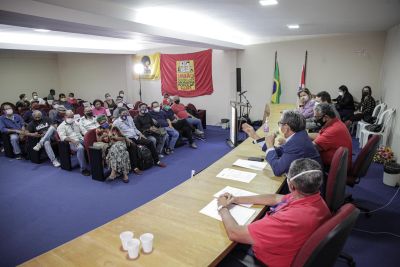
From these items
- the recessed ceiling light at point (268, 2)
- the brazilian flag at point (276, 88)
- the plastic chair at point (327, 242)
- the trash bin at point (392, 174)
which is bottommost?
the trash bin at point (392, 174)

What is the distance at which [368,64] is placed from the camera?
259 inches

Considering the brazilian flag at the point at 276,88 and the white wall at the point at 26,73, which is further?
the white wall at the point at 26,73

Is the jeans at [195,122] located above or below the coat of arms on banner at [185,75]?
below

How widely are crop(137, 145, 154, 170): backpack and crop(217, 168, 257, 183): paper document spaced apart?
2.61 meters

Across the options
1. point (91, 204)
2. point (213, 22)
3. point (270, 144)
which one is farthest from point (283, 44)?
point (91, 204)

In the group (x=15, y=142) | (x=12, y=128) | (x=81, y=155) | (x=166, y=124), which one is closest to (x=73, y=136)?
(x=81, y=155)

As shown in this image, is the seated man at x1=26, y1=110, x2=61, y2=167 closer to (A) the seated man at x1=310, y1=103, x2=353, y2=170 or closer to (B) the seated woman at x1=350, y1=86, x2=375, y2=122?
(A) the seated man at x1=310, y1=103, x2=353, y2=170

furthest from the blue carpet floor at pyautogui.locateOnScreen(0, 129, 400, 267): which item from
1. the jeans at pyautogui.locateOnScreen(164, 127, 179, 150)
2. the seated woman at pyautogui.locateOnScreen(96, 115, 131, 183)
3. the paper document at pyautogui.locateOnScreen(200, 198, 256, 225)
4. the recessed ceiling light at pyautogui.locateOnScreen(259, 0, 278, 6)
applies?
the recessed ceiling light at pyautogui.locateOnScreen(259, 0, 278, 6)

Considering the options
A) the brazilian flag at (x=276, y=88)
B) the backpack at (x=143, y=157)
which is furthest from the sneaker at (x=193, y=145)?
the brazilian flag at (x=276, y=88)

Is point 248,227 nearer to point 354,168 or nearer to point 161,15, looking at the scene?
point 354,168

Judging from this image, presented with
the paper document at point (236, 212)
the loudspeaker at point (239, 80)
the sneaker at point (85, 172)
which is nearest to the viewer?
the paper document at point (236, 212)

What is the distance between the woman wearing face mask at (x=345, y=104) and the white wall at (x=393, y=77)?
2.32 feet

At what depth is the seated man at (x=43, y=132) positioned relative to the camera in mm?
5242

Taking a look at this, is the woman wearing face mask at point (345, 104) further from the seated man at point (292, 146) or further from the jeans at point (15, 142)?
the jeans at point (15, 142)
